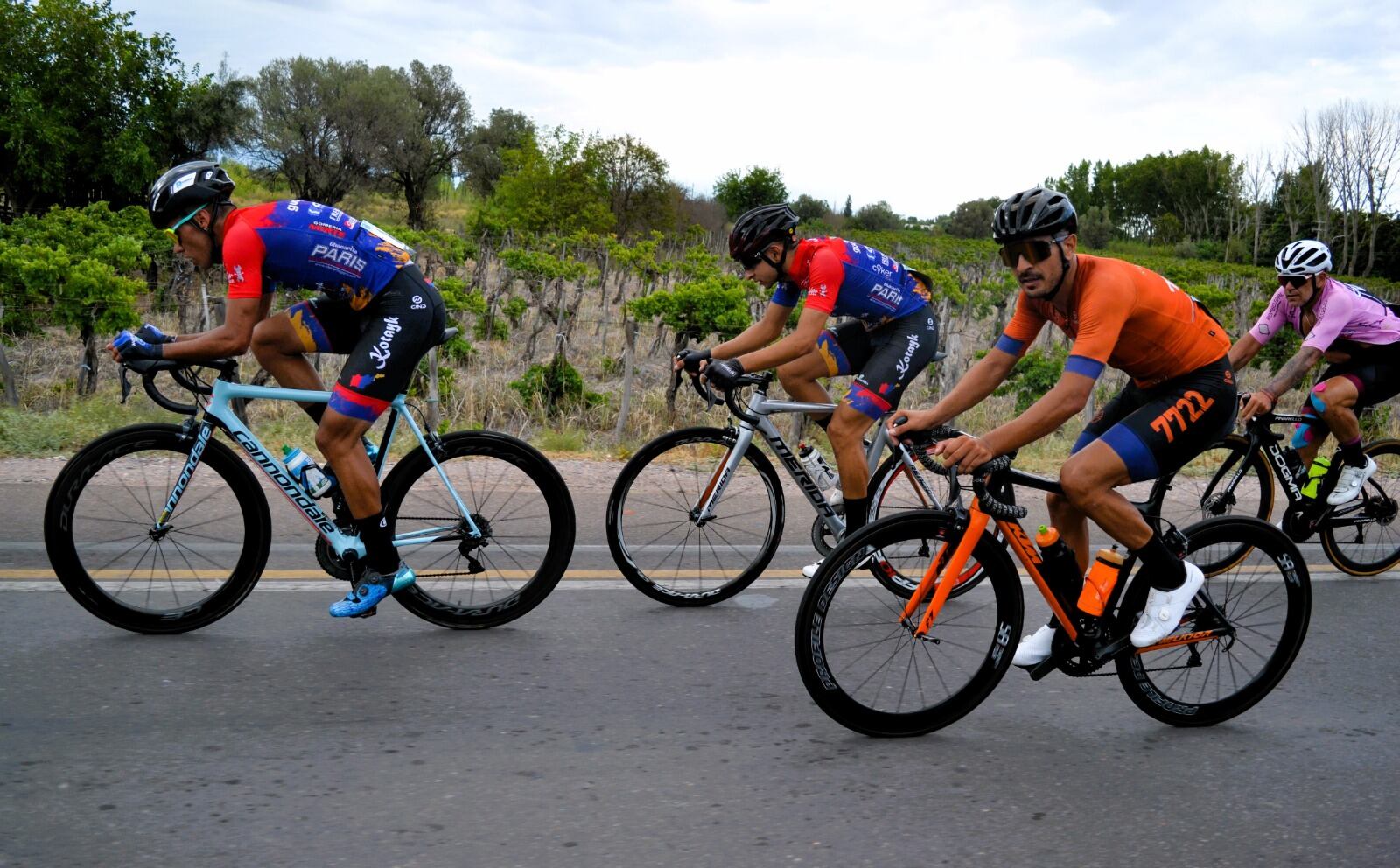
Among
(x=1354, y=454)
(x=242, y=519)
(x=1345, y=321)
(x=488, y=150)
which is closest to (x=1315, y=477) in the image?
(x=1354, y=454)

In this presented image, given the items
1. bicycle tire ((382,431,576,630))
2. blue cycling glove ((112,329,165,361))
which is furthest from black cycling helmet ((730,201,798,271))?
blue cycling glove ((112,329,165,361))

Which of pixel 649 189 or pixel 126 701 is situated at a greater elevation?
pixel 649 189

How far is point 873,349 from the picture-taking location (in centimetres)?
605

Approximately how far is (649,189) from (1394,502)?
38170 millimetres

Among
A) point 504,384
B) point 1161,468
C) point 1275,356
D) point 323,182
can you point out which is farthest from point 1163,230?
point 1161,468

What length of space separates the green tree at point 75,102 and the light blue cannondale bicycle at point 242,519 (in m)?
32.4

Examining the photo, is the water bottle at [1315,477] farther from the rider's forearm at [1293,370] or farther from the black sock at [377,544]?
the black sock at [377,544]

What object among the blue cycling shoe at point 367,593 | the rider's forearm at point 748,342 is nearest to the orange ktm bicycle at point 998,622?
the blue cycling shoe at point 367,593

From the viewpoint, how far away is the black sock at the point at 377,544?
4664 mm

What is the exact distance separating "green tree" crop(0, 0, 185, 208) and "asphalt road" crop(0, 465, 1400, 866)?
107 ft

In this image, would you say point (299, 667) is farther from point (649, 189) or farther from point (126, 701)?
point (649, 189)

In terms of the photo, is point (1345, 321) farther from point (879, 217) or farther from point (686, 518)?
point (879, 217)

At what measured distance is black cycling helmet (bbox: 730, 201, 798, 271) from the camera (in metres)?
5.57

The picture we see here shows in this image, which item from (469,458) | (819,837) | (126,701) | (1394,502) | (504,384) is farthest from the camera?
(504,384)
